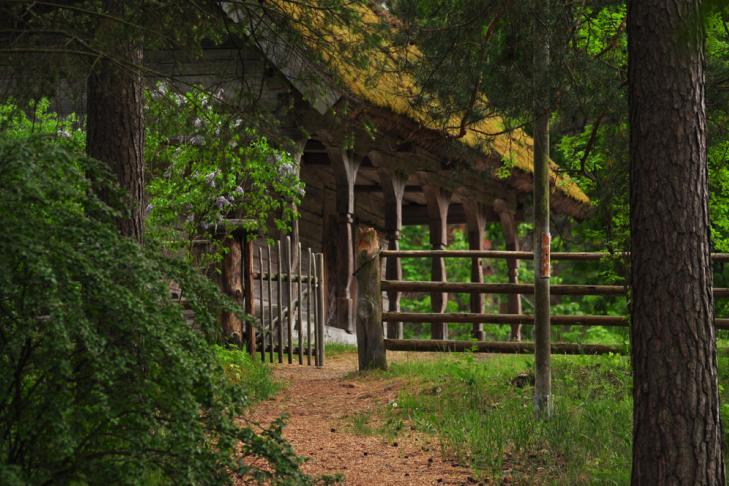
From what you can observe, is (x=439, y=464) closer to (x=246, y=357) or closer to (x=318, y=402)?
(x=318, y=402)

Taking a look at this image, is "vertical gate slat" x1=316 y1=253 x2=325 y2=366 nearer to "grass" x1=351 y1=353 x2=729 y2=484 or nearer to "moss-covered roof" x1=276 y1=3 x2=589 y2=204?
"grass" x1=351 y1=353 x2=729 y2=484

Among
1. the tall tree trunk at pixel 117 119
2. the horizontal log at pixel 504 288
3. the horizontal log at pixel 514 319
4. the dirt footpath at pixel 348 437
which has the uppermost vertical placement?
the tall tree trunk at pixel 117 119

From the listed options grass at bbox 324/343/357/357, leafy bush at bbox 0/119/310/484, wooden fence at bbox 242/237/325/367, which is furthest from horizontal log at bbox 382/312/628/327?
leafy bush at bbox 0/119/310/484

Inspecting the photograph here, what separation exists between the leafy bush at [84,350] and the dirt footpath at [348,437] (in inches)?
52.3

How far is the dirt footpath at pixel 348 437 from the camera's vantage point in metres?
7.13

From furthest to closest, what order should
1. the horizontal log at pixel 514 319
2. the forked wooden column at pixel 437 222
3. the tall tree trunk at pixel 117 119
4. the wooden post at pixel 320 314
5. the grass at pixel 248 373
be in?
the forked wooden column at pixel 437 222 < the wooden post at pixel 320 314 < the horizontal log at pixel 514 319 < the grass at pixel 248 373 < the tall tree trunk at pixel 117 119

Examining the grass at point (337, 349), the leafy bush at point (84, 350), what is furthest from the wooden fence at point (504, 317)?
the leafy bush at point (84, 350)

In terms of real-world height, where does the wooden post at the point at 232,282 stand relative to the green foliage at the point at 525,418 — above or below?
above

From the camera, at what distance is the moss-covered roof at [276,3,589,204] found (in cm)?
784

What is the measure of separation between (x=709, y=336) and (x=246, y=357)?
6.60 meters

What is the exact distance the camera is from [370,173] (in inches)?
746

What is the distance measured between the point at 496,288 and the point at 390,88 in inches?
131

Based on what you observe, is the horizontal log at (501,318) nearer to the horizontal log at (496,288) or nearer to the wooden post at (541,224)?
the horizontal log at (496,288)

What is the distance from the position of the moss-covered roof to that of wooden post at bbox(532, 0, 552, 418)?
0.92ft
